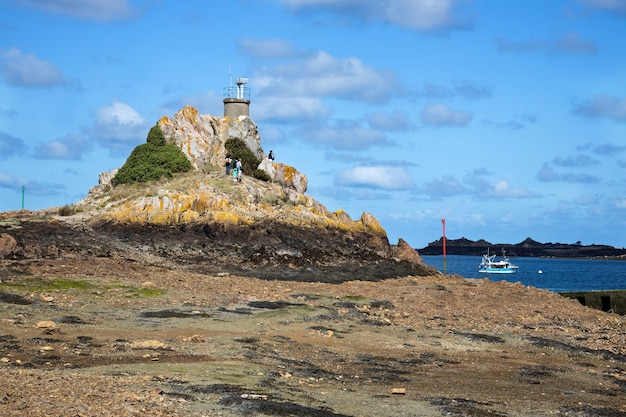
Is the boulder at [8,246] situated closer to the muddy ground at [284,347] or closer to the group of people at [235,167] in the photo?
the muddy ground at [284,347]

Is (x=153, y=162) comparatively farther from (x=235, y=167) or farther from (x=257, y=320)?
(x=257, y=320)

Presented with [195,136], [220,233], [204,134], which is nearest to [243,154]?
[204,134]

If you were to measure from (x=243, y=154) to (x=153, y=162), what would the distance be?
748 centimetres

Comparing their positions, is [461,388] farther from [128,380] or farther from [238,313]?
[238,313]

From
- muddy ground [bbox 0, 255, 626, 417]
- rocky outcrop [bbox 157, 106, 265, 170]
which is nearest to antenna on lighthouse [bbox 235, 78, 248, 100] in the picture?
rocky outcrop [bbox 157, 106, 265, 170]

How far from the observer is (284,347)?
2623cm

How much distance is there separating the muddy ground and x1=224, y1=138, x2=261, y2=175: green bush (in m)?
22.3

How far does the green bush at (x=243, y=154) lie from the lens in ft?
220

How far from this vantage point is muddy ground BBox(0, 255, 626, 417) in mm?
17703

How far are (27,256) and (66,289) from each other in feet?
38.0

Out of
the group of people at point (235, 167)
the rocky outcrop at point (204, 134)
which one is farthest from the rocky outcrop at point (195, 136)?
the group of people at point (235, 167)

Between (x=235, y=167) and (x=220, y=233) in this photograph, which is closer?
(x=220, y=233)

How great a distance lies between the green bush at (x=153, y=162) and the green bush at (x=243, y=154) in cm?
420

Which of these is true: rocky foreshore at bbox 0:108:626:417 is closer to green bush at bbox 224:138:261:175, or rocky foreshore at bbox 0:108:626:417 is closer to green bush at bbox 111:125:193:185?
green bush at bbox 111:125:193:185
